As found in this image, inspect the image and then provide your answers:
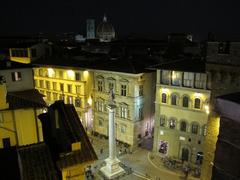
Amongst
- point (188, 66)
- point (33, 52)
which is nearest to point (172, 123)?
point (188, 66)

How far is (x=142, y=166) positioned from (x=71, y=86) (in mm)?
20967

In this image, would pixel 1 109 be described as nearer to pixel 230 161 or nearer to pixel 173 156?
pixel 230 161

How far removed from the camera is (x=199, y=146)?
33344 mm

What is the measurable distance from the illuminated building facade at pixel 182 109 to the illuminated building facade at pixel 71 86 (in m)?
14.9

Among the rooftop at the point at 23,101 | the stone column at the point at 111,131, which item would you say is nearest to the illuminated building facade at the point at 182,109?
the stone column at the point at 111,131

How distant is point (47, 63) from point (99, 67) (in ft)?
41.3

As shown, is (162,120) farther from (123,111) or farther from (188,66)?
(188,66)

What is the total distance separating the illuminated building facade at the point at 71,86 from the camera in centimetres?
4438

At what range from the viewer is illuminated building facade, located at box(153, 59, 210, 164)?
105 ft

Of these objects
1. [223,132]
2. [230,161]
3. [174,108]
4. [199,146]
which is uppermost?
[223,132]

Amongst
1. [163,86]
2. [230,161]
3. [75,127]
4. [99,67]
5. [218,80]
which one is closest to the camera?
[230,161]

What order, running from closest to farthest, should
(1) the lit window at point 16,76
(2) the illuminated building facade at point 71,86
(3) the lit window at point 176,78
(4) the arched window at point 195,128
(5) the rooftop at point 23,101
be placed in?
(5) the rooftop at point 23,101
(1) the lit window at point 16,76
(4) the arched window at point 195,128
(3) the lit window at point 176,78
(2) the illuminated building facade at point 71,86

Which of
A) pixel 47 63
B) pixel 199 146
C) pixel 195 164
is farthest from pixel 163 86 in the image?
pixel 47 63

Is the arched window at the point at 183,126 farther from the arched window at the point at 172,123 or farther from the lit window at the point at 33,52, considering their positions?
the lit window at the point at 33,52
